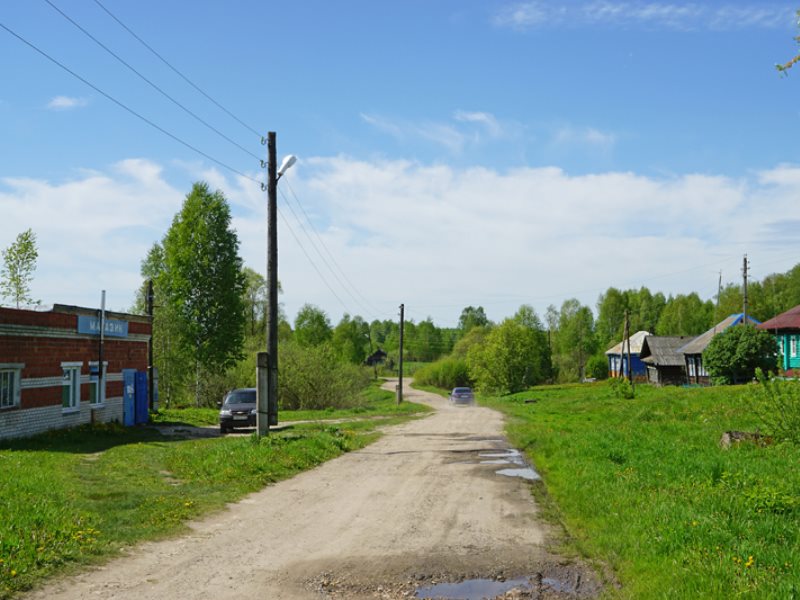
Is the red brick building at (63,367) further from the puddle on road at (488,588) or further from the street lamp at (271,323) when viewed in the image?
the puddle on road at (488,588)

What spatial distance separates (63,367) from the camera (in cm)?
2481

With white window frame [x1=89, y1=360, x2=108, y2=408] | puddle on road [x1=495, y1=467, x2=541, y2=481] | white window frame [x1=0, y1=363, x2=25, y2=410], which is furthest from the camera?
white window frame [x1=89, y1=360, x2=108, y2=408]

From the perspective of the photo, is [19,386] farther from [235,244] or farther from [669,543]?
[235,244]

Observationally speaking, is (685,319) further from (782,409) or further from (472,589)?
(472,589)

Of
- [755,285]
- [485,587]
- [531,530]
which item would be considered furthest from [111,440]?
A: [755,285]

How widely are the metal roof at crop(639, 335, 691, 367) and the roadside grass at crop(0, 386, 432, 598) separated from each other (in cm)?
5042

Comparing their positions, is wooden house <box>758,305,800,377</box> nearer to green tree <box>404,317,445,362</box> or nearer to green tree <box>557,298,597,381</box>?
green tree <box>557,298,597,381</box>

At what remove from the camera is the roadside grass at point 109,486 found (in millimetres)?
8125

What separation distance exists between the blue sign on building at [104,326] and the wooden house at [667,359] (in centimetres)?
5090

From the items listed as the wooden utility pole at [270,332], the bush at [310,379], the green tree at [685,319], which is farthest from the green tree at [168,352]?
the green tree at [685,319]

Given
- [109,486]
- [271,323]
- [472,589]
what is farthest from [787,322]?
[472,589]

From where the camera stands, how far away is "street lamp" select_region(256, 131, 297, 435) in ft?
65.3

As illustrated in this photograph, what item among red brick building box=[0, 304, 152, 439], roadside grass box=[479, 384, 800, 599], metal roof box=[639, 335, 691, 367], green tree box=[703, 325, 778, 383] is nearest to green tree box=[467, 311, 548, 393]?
metal roof box=[639, 335, 691, 367]

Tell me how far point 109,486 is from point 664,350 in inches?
2497
